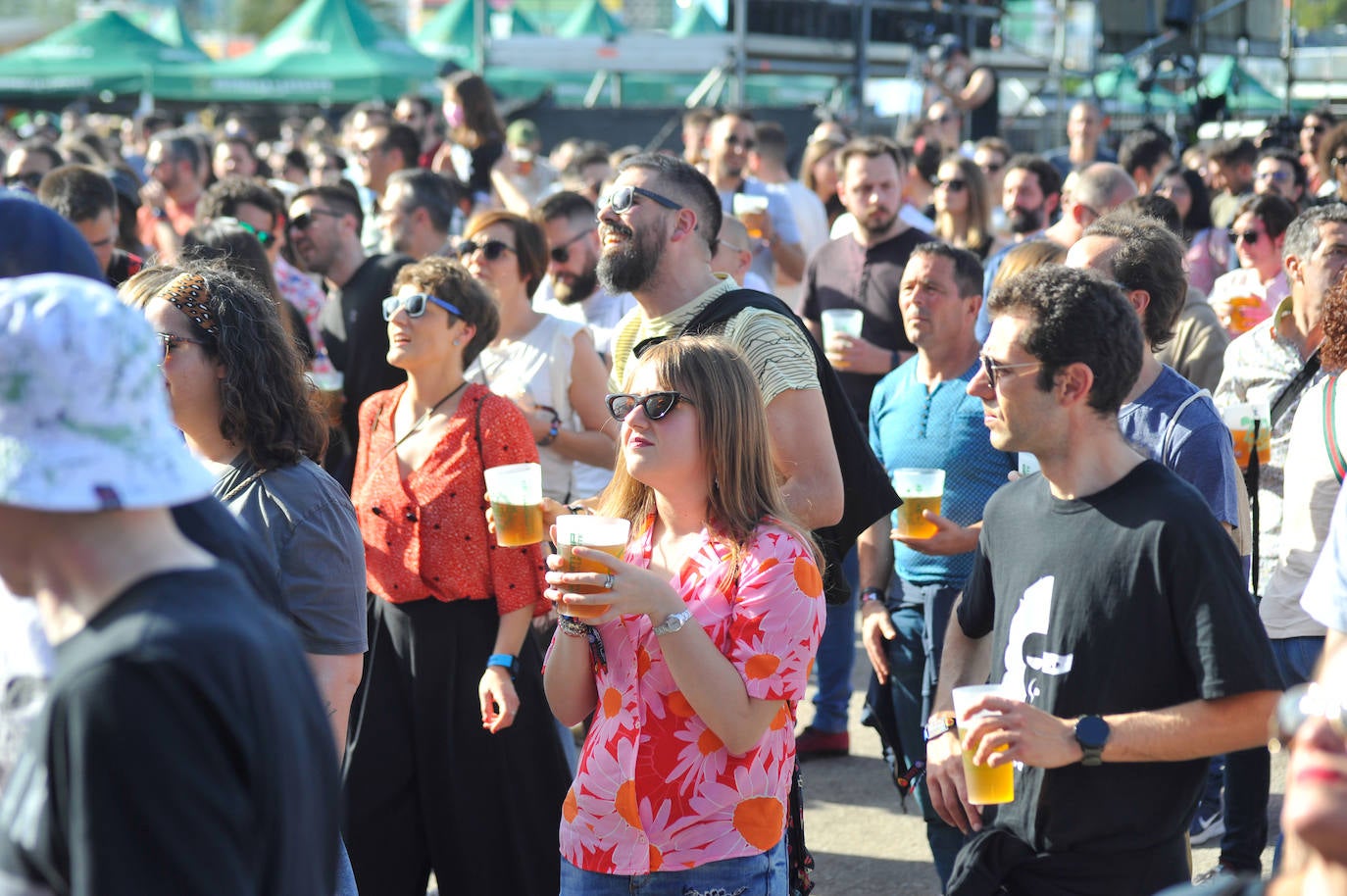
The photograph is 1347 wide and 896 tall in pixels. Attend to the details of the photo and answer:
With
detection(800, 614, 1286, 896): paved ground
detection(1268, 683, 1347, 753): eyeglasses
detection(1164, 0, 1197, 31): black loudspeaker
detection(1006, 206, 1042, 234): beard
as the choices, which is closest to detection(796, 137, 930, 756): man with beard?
detection(800, 614, 1286, 896): paved ground

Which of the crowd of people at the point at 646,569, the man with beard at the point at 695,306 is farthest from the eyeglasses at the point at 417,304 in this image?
the man with beard at the point at 695,306

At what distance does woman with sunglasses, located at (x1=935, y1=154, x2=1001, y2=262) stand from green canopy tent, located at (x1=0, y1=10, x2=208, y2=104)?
1719 centimetres

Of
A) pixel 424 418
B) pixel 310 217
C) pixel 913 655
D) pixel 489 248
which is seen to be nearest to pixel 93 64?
pixel 310 217

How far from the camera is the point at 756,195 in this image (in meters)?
8.23

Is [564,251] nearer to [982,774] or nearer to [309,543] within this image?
[309,543]

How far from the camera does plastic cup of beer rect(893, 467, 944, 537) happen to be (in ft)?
13.1

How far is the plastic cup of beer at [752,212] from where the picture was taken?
7.49 metres

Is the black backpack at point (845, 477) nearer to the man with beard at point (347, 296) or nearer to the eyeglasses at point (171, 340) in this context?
the eyeglasses at point (171, 340)

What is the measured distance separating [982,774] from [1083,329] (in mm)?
904

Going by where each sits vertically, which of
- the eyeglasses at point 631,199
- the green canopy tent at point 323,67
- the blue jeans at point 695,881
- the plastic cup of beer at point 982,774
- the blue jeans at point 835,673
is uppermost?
Result: the green canopy tent at point 323,67

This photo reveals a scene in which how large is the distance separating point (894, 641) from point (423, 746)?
4.98ft

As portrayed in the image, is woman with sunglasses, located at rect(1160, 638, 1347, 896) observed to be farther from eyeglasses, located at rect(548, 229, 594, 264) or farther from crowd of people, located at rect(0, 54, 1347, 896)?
eyeglasses, located at rect(548, 229, 594, 264)

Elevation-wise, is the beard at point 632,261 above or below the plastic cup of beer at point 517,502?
above

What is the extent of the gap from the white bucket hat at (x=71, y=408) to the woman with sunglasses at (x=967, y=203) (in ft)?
21.7
